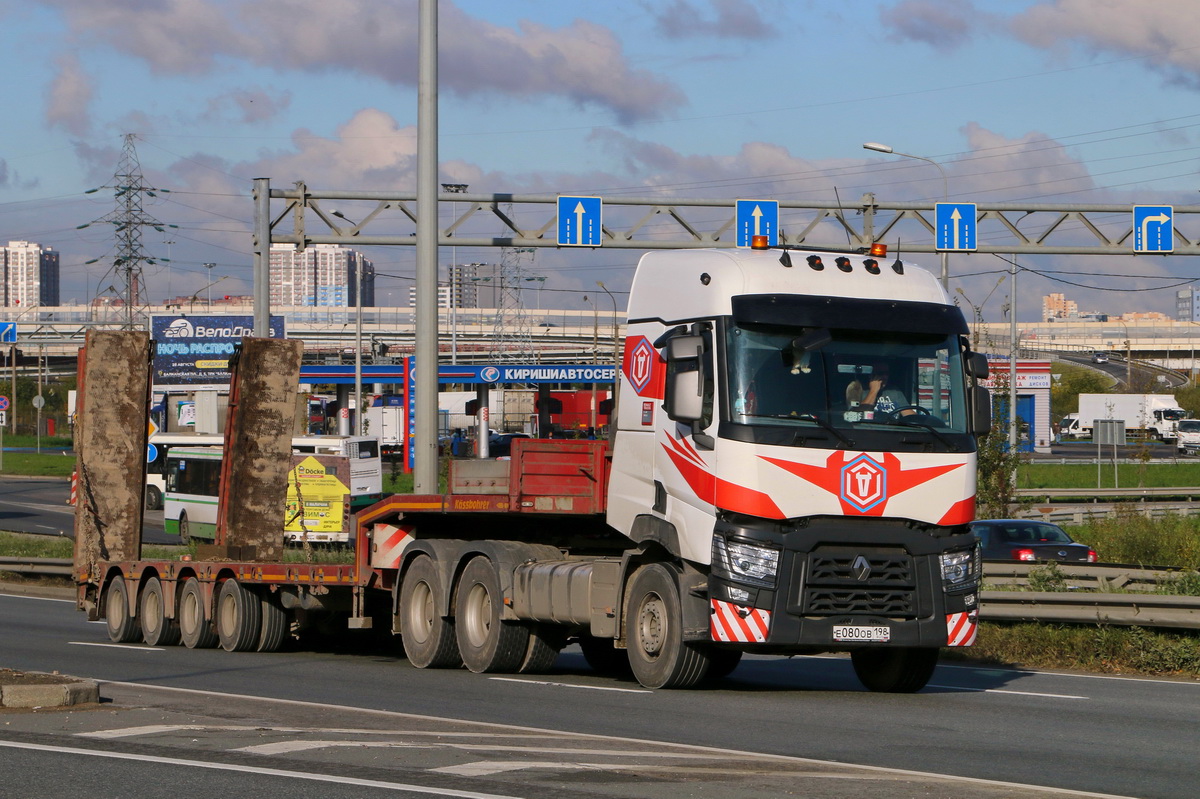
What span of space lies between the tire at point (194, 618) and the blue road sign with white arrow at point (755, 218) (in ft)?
48.8

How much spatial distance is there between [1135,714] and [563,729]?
4.42 meters

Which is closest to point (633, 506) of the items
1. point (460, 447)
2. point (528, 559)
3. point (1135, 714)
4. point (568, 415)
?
point (528, 559)

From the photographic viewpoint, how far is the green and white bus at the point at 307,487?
40.0m

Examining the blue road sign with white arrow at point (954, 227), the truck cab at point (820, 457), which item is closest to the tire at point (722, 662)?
the truck cab at point (820, 457)

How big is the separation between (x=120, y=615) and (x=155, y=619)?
0.88m

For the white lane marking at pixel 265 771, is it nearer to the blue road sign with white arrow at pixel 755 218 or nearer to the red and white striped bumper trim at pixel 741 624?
the red and white striped bumper trim at pixel 741 624

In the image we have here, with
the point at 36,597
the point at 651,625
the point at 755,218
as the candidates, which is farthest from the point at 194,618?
the point at 755,218

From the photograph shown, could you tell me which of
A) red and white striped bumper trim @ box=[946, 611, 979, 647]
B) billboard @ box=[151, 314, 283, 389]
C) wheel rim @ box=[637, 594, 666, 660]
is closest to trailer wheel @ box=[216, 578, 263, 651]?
wheel rim @ box=[637, 594, 666, 660]

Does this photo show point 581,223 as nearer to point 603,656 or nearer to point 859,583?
point 603,656

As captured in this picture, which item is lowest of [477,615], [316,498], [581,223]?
[477,615]

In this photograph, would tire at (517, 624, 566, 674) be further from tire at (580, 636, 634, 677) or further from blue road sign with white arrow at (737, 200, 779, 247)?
blue road sign with white arrow at (737, 200, 779, 247)

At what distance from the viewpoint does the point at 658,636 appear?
39.0ft

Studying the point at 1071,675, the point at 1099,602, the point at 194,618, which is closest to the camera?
the point at 1071,675

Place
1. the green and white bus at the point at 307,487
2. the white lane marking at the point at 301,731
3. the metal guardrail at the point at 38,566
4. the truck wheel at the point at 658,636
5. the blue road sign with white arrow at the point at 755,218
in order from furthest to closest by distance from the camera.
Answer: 1. the green and white bus at the point at 307,487
2. the blue road sign with white arrow at the point at 755,218
3. the metal guardrail at the point at 38,566
4. the truck wheel at the point at 658,636
5. the white lane marking at the point at 301,731
